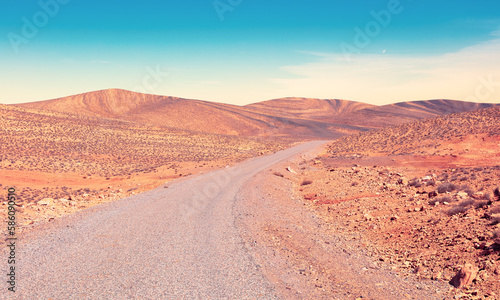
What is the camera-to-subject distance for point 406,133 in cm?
4947

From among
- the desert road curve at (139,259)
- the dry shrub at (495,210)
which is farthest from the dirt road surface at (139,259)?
the dry shrub at (495,210)

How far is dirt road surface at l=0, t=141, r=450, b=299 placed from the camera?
255 inches

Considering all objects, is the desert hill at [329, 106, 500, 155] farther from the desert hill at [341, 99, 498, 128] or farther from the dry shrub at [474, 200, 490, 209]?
the desert hill at [341, 99, 498, 128]

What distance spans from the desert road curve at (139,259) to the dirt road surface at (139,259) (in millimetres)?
18

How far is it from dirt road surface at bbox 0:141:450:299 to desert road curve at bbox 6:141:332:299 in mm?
18

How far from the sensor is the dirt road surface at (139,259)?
6.48 m

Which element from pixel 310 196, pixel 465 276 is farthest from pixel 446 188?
pixel 465 276

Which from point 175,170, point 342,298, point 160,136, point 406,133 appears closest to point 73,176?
point 175,170

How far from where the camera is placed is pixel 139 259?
26.8 ft

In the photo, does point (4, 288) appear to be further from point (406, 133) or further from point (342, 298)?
point (406, 133)

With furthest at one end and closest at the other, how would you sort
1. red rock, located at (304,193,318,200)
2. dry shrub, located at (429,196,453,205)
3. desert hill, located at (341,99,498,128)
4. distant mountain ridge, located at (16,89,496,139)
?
desert hill, located at (341,99,498,128)
distant mountain ridge, located at (16,89,496,139)
red rock, located at (304,193,318,200)
dry shrub, located at (429,196,453,205)

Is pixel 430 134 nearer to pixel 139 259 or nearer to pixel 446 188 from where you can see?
pixel 446 188

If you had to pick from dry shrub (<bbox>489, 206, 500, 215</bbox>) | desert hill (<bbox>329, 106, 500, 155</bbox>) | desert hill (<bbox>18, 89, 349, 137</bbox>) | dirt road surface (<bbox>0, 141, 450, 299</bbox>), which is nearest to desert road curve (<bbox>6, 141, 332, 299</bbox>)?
dirt road surface (<bbox>0, 141, 450, 299</bbox>)

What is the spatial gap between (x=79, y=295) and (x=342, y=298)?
508 centimetres
